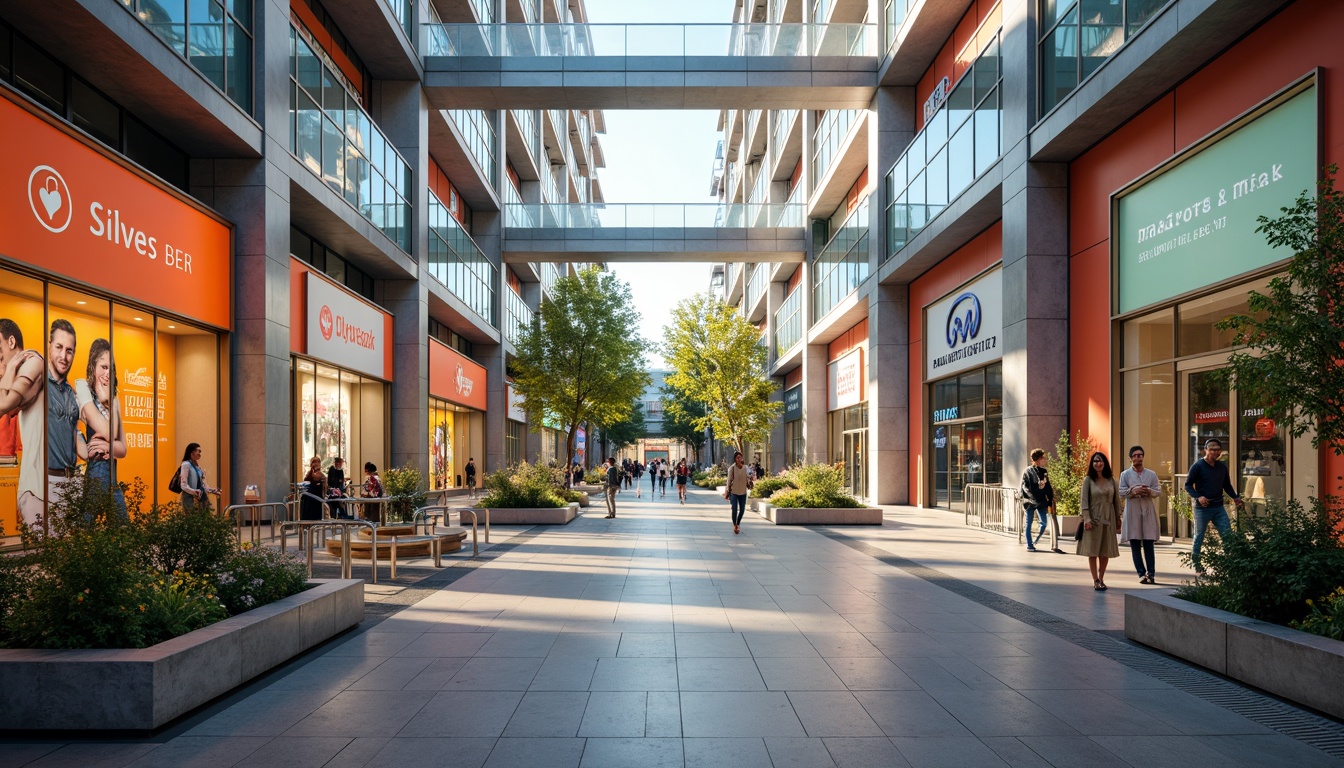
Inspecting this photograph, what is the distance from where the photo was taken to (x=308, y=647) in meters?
7.17

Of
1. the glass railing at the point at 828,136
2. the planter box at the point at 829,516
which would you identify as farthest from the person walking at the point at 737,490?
the glass railing at the point at 828,136

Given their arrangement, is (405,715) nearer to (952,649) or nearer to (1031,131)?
(952,649)

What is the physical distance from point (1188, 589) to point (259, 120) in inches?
643

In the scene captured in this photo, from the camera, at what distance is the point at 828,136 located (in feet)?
114

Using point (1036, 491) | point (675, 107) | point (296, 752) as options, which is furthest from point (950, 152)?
point (296, 752)

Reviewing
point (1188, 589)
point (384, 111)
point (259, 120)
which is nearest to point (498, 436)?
point (384, 111)

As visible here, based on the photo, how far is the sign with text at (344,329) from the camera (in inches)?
771

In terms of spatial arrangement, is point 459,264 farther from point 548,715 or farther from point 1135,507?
point 548,715

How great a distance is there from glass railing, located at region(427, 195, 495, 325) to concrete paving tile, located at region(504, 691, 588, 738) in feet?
78.0

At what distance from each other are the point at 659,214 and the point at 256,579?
100 feet

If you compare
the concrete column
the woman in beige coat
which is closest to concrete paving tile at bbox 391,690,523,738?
the woman in beige coat

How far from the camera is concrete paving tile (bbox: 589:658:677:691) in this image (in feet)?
20.2

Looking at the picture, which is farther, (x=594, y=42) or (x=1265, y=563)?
(x=594, y=42)

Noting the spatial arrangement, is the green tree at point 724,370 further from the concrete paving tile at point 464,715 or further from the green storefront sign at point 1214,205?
the concrete paving tile at point 464,715
